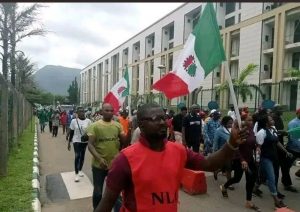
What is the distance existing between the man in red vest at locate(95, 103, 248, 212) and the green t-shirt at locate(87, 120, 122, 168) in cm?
280

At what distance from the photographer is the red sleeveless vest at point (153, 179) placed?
110 inches

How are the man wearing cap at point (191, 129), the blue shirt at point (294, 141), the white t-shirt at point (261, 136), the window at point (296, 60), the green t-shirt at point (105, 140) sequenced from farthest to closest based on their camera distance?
the window at point (296, 60)
the man wearing cap at point (191, 129)
the blue shirt at point (294, 141)
the white t-shirt at point (261, 136)
the green t-shirt at point (105, 140)

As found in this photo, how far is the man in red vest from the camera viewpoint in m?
2.80

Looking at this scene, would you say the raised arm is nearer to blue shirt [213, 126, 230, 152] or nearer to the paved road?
the paved road

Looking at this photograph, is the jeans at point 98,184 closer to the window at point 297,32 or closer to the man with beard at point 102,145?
the man with beard at point 102,145

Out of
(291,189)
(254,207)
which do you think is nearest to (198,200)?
(254,207)

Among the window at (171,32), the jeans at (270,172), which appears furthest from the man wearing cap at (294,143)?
the window at (171,32)

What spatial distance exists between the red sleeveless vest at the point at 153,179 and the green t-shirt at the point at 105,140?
287 cm

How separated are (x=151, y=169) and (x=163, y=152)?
0.16 m

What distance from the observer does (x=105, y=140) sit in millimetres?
5746

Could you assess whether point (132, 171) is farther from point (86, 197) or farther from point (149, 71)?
point (149, 71)

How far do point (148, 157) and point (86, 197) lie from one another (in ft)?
18.5

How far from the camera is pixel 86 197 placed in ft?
26.8

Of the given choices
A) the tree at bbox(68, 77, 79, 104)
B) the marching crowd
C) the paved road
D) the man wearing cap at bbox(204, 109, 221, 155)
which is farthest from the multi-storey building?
the tree at bbox(68, 77, 79, 104)
